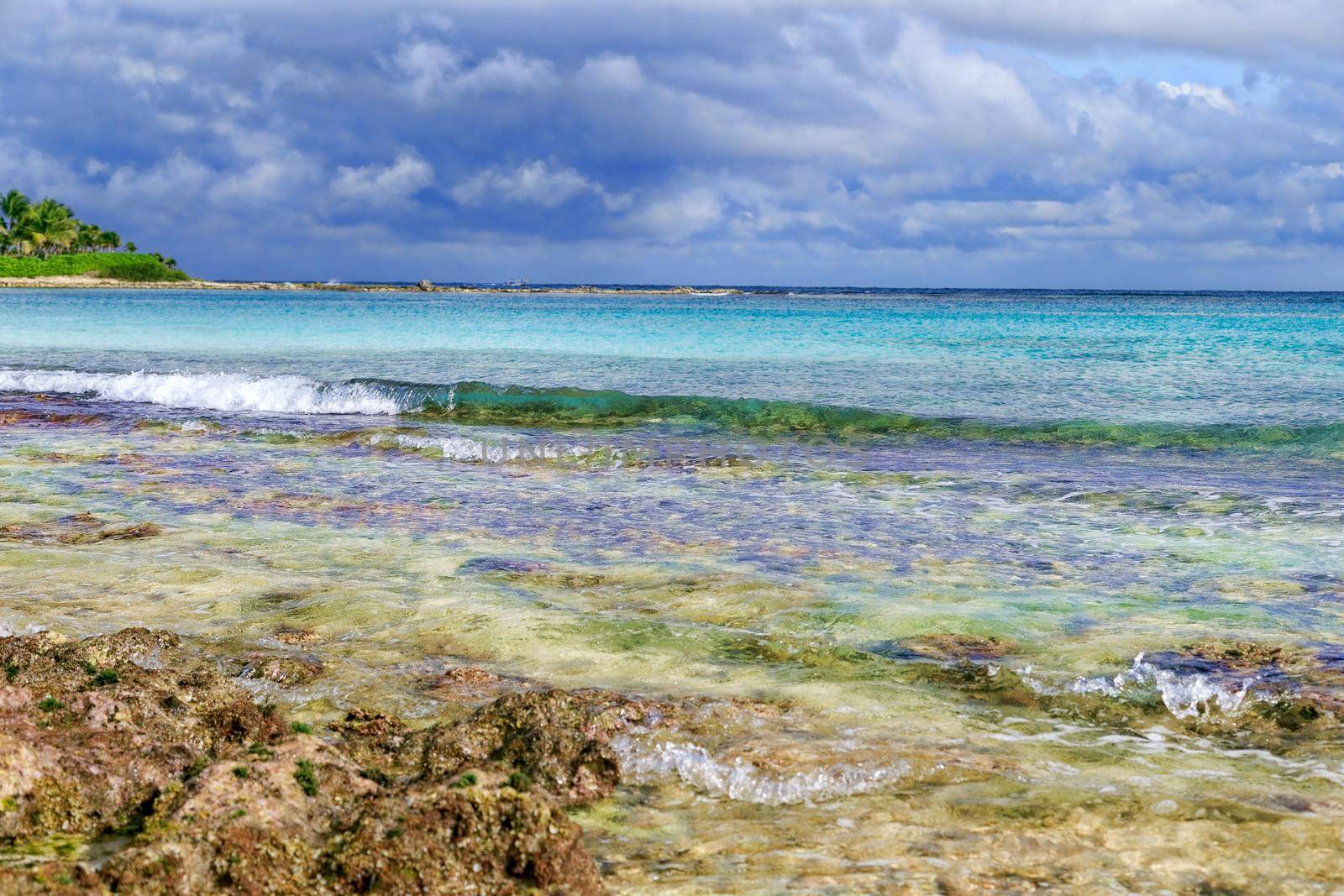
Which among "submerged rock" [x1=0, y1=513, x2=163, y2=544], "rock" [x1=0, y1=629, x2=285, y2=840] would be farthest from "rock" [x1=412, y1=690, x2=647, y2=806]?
"submerged rock" [x1=0, y1=513, x2=163, y2=544]

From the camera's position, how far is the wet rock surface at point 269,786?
2965 mm

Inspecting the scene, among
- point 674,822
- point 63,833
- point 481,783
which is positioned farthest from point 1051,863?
point 63,833

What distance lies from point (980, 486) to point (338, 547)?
22.5ft

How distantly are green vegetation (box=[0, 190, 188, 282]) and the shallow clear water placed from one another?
12275 cm

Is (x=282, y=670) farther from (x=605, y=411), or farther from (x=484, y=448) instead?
(x=605, y=411)

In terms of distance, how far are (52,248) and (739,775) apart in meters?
154

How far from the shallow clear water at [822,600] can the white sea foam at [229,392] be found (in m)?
0.74

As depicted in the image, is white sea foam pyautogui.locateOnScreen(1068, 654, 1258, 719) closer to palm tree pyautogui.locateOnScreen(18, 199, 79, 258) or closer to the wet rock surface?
the wet rock surface

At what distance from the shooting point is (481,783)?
3148mm

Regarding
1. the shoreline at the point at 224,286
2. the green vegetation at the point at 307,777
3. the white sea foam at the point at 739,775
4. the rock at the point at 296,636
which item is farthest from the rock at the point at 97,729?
the shoreline at the point at 224,286

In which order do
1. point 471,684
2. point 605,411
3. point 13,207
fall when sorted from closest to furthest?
Result: 1. point 471,684
2. point 605,411
3. point 13,207

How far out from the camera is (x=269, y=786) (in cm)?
330

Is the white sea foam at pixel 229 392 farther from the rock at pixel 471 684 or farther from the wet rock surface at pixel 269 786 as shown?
the wet rock surface at pixel 269 786

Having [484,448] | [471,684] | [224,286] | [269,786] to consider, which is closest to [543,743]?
[269,786]
